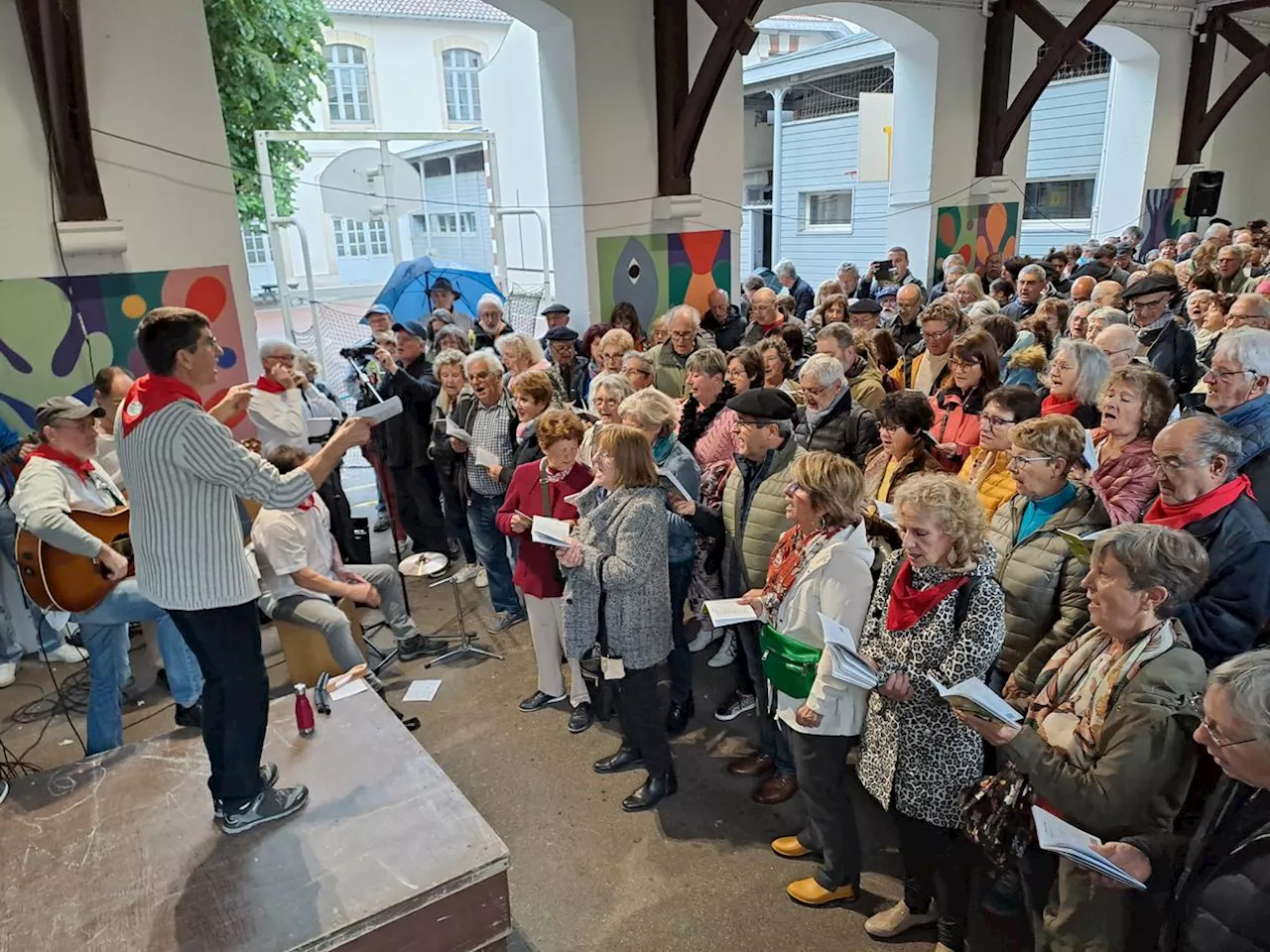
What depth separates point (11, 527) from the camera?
15.1ft

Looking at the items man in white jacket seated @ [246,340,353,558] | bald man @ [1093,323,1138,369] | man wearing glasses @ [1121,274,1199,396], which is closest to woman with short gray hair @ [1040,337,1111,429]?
bald man @ [1093,323,1138,369]

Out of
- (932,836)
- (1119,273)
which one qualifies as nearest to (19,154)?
(932,836)

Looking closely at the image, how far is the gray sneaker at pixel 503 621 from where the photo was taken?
494cm

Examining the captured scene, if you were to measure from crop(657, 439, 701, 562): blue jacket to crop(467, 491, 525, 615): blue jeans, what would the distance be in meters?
1.42

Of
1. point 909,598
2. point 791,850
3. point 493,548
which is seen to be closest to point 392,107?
point 493,548

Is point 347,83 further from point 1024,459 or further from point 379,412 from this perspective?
point 1024,459

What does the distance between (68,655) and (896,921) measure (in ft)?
15.6

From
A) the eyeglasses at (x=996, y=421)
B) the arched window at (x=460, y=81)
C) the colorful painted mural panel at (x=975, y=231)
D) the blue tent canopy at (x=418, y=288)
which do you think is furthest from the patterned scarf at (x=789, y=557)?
the arched window at (x=460, y=81)

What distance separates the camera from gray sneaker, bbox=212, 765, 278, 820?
9.01ft

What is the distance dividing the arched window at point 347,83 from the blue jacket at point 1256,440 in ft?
74.1

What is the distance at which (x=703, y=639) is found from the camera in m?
4.64

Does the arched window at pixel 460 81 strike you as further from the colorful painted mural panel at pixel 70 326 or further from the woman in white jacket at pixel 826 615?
the woman in white jacket at pixel 826 615

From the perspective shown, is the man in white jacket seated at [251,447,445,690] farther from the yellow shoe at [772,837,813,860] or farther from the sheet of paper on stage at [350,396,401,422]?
the yellow shoe at [772,837,813,860]

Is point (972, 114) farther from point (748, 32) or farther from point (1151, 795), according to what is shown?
point (1151, 795)
